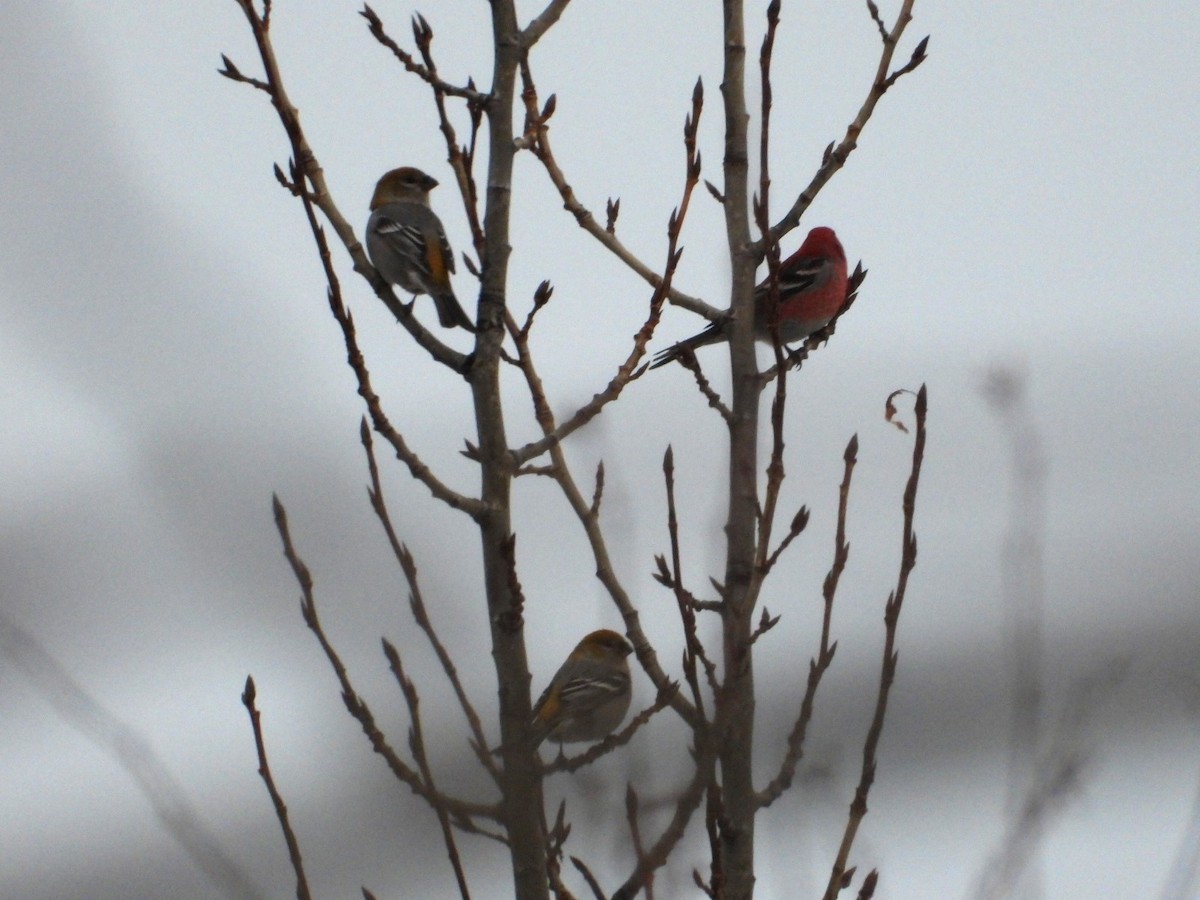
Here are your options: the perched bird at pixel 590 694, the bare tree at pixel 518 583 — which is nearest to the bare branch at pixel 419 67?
the bare tree at pixel 518 583

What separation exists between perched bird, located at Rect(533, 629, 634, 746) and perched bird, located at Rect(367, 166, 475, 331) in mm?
1569

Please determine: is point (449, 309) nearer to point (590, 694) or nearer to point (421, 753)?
point (590, 694)

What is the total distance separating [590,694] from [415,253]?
2.01 meters

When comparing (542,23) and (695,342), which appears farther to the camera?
(695,342)

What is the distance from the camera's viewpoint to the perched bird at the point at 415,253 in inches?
229

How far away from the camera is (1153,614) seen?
2.98 metres

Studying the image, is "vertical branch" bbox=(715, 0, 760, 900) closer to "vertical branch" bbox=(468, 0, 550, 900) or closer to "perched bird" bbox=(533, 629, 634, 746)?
"vertical branch" bbox=(468, 0, 550, 900)

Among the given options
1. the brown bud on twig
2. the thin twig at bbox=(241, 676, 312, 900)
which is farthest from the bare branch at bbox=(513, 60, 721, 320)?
the thin twig at bbox=(241, 676, 312, 900)

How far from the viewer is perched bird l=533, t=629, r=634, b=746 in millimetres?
5746

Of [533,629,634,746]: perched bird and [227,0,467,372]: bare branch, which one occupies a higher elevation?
[227,0,467,372]: bare branch

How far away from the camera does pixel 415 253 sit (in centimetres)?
586

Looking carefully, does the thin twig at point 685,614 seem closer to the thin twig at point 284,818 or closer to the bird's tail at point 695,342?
the thin twig at point 284,818

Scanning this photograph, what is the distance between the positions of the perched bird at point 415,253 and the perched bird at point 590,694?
157 cm

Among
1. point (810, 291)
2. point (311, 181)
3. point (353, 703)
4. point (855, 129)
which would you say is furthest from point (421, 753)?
point (810, 291)
